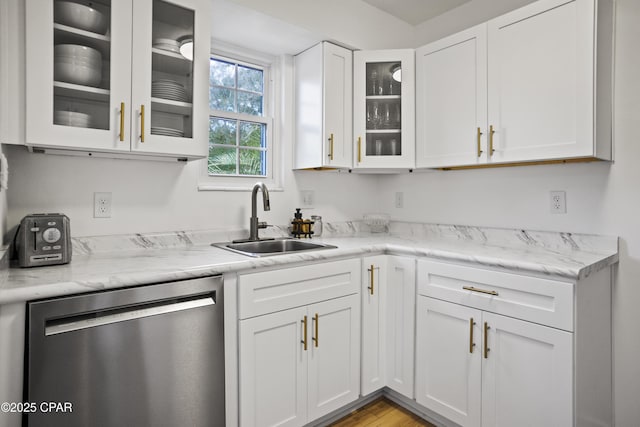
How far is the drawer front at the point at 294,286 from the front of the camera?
156 cm

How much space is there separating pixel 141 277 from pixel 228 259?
0.39 metres

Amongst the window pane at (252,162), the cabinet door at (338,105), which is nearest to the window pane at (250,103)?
the window pane at (252,162)

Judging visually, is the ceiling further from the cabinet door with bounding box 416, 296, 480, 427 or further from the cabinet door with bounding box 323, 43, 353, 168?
the cabinet door with bounding box 416, 296, 480, 427

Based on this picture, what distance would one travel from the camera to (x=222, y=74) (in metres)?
2.28

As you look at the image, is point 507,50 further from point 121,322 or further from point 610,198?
point 121,322

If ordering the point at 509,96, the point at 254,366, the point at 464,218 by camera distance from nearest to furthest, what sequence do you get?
1. the point at 254,366
2. the point at 509,96
3. the point at 464,218

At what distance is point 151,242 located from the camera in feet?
6.21

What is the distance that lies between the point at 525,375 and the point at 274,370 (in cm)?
106

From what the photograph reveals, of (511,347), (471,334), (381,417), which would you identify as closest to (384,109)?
(471,334)

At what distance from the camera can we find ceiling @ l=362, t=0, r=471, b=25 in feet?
8.02

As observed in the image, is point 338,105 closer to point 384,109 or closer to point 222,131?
point 384,109

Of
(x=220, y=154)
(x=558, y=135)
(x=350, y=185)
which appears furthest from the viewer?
(x=350, y=185)

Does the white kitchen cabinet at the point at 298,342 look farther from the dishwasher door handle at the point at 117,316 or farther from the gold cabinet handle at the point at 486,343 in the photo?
the gold cabinet handle at the point at 486,343

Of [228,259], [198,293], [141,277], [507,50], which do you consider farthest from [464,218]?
[141,277]
